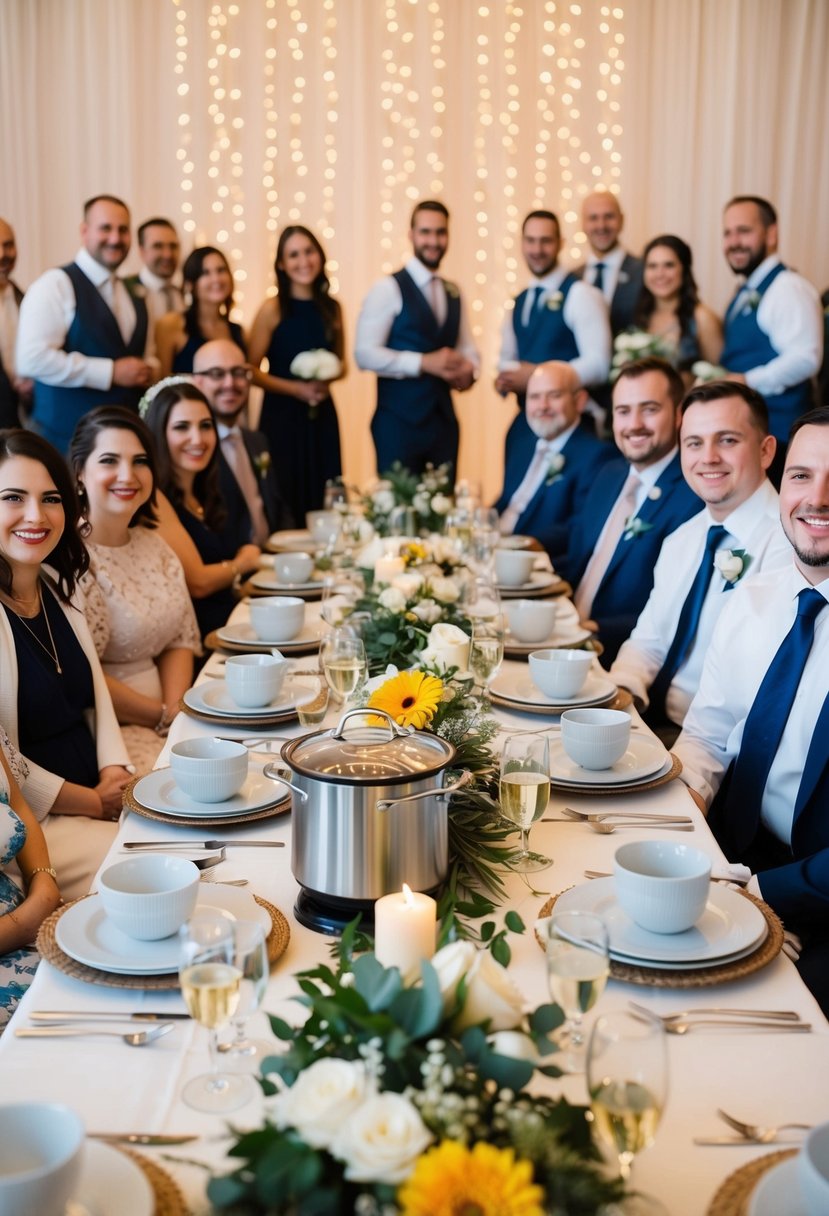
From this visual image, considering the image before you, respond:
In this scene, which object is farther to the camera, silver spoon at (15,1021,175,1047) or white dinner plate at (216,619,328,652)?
white dinner plate at (216,619,328,652)

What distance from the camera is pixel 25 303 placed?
4945 millimetres

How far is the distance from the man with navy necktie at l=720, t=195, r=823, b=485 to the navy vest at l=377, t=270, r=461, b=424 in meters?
1.32

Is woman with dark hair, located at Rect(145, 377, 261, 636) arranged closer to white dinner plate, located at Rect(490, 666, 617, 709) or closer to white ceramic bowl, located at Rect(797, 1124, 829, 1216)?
white dinner plate, located at Rect(490, 666, 617, 709)

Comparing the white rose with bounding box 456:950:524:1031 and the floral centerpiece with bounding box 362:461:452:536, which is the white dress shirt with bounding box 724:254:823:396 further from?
the white rose with bounding box 456:950:524:1031

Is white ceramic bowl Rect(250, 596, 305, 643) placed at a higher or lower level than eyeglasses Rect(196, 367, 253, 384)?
lower

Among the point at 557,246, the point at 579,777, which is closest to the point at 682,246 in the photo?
the point at 557,246

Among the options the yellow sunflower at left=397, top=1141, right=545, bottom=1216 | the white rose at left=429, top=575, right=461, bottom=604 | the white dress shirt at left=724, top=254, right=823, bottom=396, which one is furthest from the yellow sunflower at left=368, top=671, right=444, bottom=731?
the white dress shirt at left=724, top=254, right=823, bottom=396

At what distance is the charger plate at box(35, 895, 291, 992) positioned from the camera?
4.01 ft

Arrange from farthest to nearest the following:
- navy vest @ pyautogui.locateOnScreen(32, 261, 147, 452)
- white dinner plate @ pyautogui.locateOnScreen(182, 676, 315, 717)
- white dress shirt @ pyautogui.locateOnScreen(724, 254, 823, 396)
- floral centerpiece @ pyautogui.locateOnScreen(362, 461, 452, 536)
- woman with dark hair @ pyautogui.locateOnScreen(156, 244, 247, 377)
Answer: woman with dark hair @ pyautogui.locateOnScreen(156, 244, 247, 377)
white dress shirt @ pyautogui.locateOnScreen(724, 254, 823, 396)
navy vest @ pyautogui.locateOnScreen(32, 261, 147, 452)
floral centerpiece @ pyautogui.locateOnScreen(362, 461, 452, 536)
white dinner plate @ pyautogui.locateOnScreen(182, 676, 315, 717)

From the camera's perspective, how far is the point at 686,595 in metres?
2.89

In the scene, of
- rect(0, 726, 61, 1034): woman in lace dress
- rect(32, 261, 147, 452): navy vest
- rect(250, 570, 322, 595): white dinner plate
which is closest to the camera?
rect(0, 726, 61, 1034): woman in lace dress

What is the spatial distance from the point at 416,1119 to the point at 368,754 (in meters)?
0.58

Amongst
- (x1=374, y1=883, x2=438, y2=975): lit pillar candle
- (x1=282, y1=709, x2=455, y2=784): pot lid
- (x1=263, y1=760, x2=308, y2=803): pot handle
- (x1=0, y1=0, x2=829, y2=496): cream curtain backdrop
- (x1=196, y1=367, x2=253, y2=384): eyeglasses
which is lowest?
(x1=374, y1=883, x2=438, y2=975): lit pillar candle

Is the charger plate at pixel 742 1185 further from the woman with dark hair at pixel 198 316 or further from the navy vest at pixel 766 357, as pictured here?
the woman with dark hair at pixel 198 316
